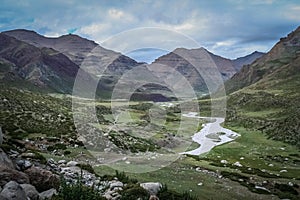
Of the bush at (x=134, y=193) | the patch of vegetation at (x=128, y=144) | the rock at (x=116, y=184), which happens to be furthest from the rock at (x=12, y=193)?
the patch of vegetation at (x=128, y=144)

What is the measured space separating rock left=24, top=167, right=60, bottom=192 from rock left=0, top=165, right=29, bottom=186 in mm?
1059

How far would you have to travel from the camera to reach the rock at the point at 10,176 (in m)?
18.0

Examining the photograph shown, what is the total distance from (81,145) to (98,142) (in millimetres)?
6267

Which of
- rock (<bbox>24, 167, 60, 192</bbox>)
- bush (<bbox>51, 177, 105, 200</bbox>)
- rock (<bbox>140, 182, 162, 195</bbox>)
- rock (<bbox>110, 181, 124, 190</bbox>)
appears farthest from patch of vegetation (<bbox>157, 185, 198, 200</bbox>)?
bush (<bbox>51, 177, 105, 200</bbox>)

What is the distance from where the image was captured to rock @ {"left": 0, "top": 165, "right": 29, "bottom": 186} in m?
18.0

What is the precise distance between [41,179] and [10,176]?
277 centimetres

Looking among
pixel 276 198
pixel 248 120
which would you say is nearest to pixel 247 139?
pixel 248 120

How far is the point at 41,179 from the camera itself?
2108cm

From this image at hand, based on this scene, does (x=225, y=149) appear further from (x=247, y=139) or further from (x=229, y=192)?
(x=229, y=192)

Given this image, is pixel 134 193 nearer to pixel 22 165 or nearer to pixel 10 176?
pixel 22 165

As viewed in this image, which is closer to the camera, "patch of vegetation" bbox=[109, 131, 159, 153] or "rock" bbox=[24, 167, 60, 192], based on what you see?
"rock" bbox=[24, 167, 60, 192]

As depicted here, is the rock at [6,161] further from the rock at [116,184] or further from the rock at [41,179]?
the rock at [116,184]

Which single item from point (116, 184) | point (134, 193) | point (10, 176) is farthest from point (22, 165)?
point (134, 193)

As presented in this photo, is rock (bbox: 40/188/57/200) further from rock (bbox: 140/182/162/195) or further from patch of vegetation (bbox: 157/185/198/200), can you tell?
patch of vegetation (bbox: 157/185/198/200)
